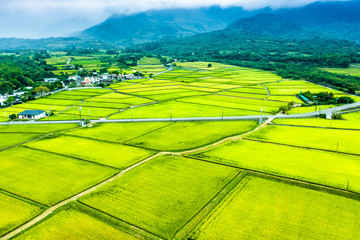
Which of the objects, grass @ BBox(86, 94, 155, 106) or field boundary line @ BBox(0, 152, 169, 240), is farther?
grass @ BBox(86, 94, 155, 106)

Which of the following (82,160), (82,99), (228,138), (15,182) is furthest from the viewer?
(82,99)

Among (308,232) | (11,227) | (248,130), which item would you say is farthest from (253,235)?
(248,130)

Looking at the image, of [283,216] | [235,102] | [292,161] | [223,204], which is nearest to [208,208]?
[223,204]

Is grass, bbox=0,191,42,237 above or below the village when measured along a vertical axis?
below

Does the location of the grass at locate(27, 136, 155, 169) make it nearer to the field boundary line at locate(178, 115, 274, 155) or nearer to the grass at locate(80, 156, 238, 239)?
the grass at locate(80, 156, 238, 239)

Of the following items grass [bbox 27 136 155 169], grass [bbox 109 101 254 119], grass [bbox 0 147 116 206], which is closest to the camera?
grass [bbox 0 147 116 206]

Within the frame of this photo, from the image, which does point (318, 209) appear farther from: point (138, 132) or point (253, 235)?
point (138, 132)

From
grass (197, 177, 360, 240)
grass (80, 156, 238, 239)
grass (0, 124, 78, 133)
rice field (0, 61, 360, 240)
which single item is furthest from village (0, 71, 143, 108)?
grass (197, 177, 360, 240)
